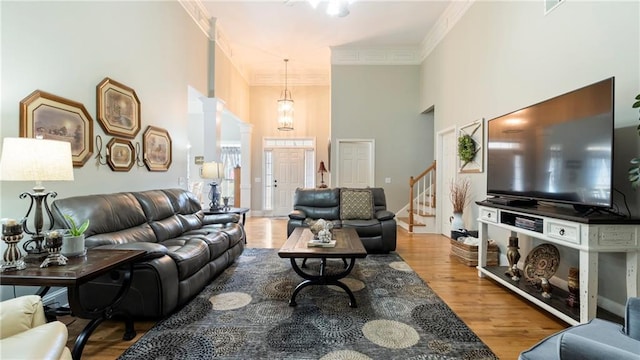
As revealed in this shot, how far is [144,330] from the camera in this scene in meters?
2.18

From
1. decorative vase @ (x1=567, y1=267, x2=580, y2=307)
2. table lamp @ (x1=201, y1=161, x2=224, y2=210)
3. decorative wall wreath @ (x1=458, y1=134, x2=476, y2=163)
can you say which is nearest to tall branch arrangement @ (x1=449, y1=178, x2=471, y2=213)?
decorative wall wreath @ (x1=458, y1=134, x2=476, y2=163)

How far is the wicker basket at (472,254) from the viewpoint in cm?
362

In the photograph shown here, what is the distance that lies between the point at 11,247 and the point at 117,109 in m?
1.98

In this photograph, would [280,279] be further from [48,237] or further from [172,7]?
[172,7]

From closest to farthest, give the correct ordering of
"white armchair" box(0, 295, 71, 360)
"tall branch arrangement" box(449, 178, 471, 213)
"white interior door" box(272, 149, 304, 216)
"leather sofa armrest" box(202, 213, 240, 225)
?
"white armchair" box(0, 295, 71, 360) → "leather sofa armrest" box(202, 213, 240, 225) → "tall branch arrangement" box(449, 178, 471, 213) → "white interior door" box(272, 149, 304, 216)

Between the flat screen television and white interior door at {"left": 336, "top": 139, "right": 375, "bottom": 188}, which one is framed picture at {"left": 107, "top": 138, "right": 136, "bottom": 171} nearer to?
the flat screen television

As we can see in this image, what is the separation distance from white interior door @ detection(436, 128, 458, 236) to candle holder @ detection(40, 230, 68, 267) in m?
5.34

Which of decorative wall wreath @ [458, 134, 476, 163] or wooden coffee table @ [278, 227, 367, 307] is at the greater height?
decorative wall wreath @ [458, 134, 476, 163]

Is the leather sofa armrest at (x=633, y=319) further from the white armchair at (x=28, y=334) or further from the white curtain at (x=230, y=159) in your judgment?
the white curtain at (x=230, y=159)

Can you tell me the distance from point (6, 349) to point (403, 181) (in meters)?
6.74

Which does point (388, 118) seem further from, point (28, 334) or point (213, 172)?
point (28, 334)

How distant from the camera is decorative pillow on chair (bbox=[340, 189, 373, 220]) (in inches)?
189

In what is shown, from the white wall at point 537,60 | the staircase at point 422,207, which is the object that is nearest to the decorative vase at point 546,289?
the white wall at point 537,60

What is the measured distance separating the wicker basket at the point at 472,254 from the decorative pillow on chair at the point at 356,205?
1381 millimetres
